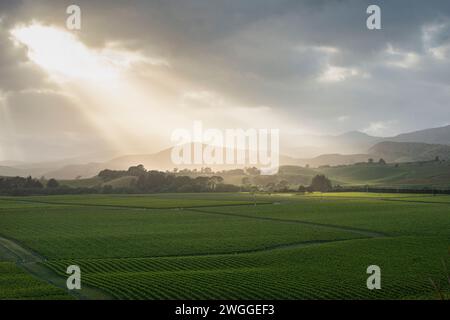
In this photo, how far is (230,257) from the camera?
45969 mm

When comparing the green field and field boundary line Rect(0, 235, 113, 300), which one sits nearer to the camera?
field boundary line Rect(0, 235, 113, 300)

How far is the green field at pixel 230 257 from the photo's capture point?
102 ft

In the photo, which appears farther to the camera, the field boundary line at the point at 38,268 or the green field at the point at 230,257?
the green field at the point at 230,257

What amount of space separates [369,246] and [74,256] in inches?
1178

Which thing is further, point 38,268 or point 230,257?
point 230,257

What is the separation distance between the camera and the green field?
30938 millimetres

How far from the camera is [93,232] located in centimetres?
6719
